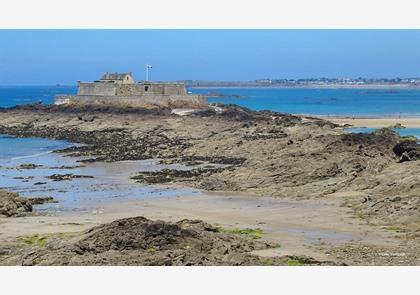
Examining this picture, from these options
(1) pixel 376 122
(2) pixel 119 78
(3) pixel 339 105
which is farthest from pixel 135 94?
(3) pixel 339 105

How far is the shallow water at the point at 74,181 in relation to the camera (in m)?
24.5

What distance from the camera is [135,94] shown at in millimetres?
64312

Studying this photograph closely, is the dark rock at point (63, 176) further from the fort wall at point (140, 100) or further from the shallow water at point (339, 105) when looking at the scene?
the shallow water at point (339, 105)

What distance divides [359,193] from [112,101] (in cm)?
4228

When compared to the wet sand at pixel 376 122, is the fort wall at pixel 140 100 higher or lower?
higher

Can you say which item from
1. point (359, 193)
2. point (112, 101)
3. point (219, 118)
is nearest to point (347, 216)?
point (359, 193)

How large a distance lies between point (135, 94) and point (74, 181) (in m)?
36.2

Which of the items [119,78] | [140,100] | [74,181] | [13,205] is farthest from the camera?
[119,78]

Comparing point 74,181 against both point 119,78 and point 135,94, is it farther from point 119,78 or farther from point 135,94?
point 119,78

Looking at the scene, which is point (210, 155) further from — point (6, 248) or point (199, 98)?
point (199, 98)

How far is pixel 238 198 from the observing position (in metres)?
23.9

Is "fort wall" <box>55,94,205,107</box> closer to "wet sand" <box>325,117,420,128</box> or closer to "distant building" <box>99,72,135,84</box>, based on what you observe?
"distant building" <box>99,72,135,84</box>

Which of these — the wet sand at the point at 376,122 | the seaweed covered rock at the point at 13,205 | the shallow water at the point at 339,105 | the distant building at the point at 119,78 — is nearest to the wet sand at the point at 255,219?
the seaweed covered rock at the point at 13,205

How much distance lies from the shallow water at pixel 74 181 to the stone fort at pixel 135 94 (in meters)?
22.1
